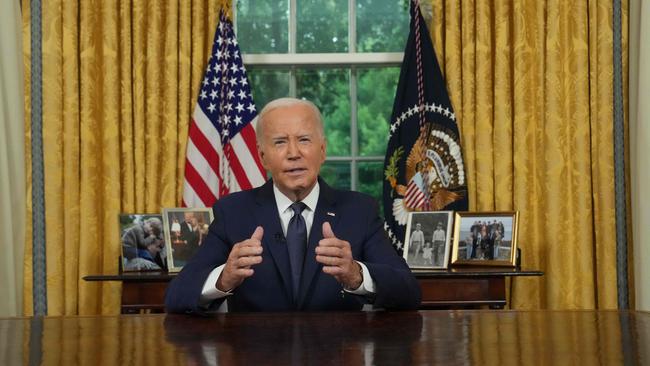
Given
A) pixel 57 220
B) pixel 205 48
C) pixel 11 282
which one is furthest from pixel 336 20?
pixel 11 282

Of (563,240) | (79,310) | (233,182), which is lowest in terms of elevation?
(79,310)

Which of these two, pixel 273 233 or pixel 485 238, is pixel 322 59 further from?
pixel 273 233

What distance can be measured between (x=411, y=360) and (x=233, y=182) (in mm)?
3162

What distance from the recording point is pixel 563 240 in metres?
4.47

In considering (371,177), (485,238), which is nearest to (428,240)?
(485,238)

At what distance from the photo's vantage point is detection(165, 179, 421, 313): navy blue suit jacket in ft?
7.80

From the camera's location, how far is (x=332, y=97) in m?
4.99

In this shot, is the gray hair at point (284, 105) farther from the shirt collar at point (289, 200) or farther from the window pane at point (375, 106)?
the window pane at point (375, 106)

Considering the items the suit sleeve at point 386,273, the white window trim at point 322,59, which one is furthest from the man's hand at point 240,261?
the white window trim at point 322,59

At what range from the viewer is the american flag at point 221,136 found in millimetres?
4500

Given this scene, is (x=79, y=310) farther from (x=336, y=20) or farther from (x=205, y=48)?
(x=336, y=20)

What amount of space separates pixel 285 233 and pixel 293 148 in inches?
10.0

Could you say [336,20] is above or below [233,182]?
above

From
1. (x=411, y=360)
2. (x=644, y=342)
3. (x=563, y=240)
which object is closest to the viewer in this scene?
(x=411, y=360)
